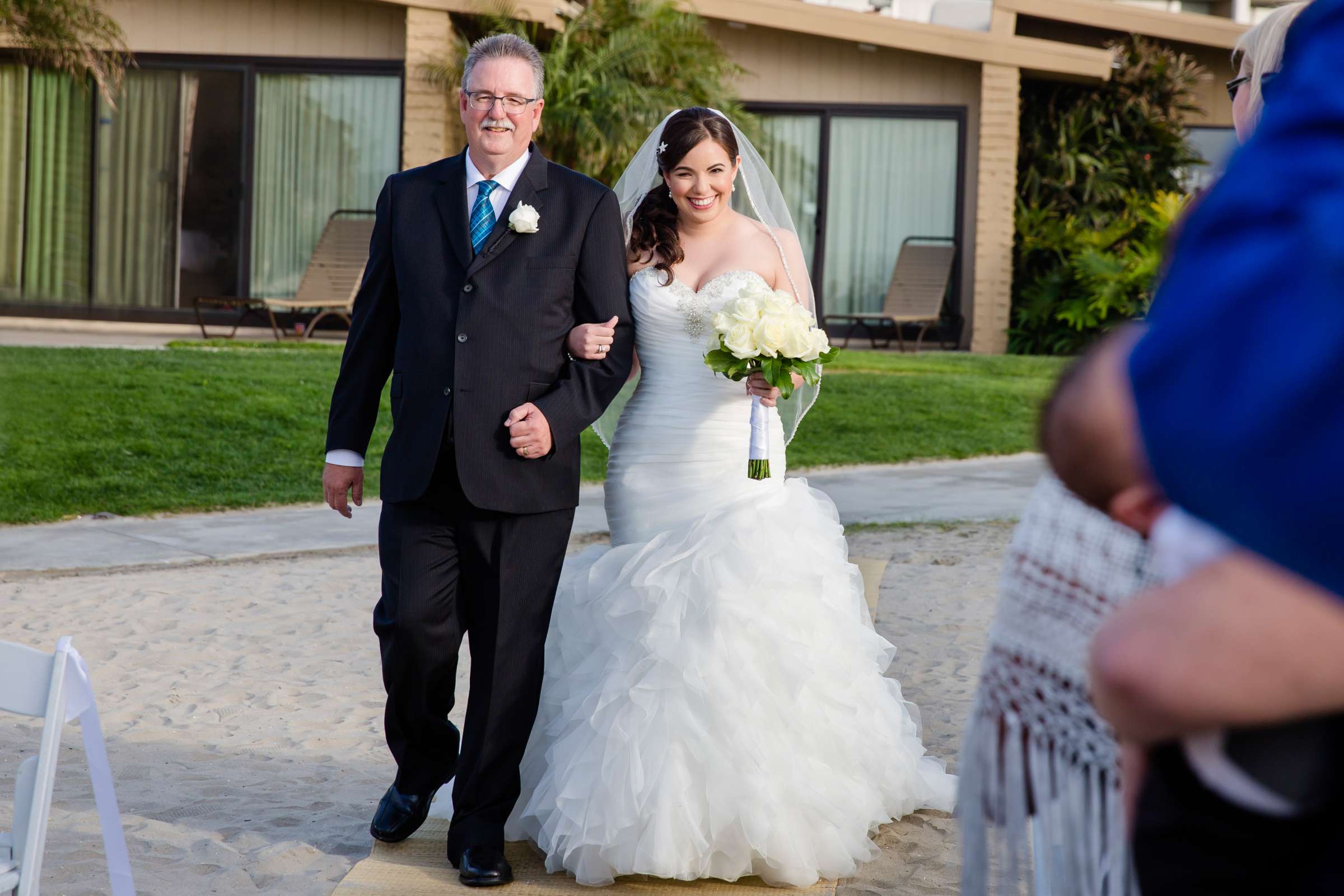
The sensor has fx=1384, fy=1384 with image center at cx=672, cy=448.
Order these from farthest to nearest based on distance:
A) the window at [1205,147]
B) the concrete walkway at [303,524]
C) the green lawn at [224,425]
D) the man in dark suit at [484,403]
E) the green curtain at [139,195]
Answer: the window at [1205,147] < the green curtain at [139,195] < the green lawn at [224,425] < the concrete walkway at [303,524] < the man in dark suit at [484,403]

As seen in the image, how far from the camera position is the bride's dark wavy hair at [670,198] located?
13.5 ft

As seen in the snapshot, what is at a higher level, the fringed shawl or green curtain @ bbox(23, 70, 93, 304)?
green curtain @ bbox(23, 70, 93, 304)

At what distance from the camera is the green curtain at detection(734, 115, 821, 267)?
17.6 metres

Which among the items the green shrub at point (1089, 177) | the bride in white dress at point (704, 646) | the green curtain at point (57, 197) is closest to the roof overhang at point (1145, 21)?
the green shrub at point (1089, 177)

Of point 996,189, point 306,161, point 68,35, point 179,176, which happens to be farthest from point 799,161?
point 68,35

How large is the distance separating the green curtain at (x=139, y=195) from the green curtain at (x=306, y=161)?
40.0 inches

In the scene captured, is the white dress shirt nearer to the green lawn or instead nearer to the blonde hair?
the blonde hair

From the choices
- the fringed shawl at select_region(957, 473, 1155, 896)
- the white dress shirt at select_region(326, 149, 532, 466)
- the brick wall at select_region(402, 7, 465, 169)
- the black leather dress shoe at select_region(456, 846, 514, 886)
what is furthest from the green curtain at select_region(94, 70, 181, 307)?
the fringed shawl at select_region(957, 473, 1155, 896)

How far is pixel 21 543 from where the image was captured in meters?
8.12

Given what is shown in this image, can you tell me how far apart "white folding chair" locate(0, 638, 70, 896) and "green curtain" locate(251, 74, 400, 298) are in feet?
47.7

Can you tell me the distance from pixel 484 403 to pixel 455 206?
56 cm

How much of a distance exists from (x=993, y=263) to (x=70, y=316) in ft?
36.6

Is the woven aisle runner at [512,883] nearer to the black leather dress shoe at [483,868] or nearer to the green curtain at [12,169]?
the black leather dress shoe at [483,868]

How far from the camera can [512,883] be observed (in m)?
3.63
